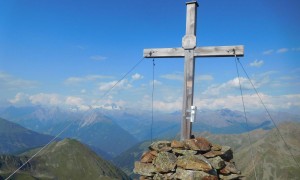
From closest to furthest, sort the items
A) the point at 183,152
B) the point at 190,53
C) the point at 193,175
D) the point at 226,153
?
the point at 193,175, the point at 183,152, the point at 226,153, the point at 190,53

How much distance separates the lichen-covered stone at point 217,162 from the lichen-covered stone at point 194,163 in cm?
45

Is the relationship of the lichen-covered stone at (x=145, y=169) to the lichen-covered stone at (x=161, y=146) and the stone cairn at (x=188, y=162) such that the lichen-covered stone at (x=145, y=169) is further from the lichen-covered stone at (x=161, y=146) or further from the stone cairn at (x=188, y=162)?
the lichen-covered stone at (x=161, y=146)

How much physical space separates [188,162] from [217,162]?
1182 millimetres

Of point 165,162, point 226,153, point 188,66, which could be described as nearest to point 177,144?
point 165,162

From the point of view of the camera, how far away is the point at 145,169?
499 inches

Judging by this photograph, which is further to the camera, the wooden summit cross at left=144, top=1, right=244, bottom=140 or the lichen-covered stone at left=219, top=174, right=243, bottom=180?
the wooden summit cross at left=144, top=1, right=244, bottom=140

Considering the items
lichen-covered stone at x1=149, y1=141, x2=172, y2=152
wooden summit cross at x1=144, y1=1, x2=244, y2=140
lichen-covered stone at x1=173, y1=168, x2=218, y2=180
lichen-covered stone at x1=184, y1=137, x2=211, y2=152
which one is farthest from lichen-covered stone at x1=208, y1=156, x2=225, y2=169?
lichen-covered stone at x1=149, y1=141, x2=172, y2=152

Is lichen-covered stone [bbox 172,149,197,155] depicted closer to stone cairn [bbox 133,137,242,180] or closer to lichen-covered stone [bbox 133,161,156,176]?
stone cairn [bbox 133,137,242,180]

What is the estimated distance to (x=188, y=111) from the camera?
43.4ft

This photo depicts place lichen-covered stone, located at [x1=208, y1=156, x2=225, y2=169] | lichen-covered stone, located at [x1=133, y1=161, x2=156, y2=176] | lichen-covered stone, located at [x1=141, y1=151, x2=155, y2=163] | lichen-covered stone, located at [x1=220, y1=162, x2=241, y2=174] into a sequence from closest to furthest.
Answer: lichen-covered stone, located at [x1=208, y1=156, x2=225, y2=169] → lichen-covered stone, located at [x1=220, y1=162, x2=241, y2=174] → lichen-covered stone, located at [x1=133, y1=161, x2=156, y2=176] → lichen-covered stone, located at [x1=141, y1=151, x2=155, y2=163]

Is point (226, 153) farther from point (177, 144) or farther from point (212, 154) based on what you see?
point (177, 144)

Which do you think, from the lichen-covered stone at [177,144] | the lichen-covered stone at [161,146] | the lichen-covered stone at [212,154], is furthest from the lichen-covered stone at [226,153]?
the lichen-covered stone at [161,146]

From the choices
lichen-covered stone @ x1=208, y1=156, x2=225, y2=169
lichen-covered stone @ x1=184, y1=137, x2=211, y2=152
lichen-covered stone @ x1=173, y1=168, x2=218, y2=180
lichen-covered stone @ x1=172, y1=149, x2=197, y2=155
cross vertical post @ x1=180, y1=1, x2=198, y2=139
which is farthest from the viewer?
cross vertical post @ x1=180, y1=1, x2=198, y2=139

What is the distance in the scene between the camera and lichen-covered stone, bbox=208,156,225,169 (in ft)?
39.1
